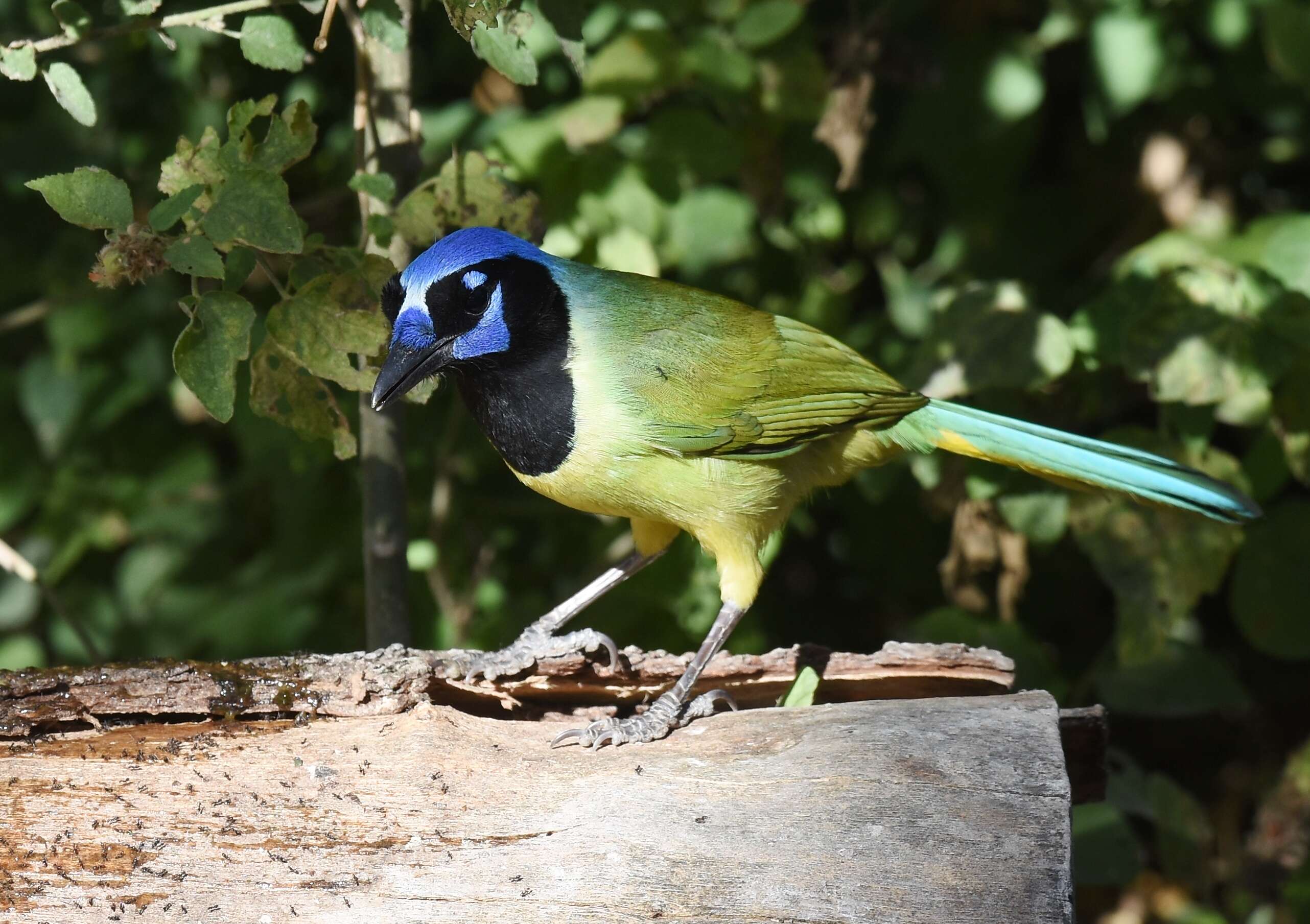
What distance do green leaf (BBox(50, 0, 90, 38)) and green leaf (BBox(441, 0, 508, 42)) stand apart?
2.82 ft

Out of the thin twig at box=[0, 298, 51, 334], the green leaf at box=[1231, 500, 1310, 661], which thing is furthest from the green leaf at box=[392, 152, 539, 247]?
the green leaf at box=[1231, 500, 1310, 661]

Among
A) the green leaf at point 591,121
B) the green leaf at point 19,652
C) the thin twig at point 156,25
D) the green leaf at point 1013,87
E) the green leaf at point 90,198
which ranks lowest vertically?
the green leaf at point 19,652

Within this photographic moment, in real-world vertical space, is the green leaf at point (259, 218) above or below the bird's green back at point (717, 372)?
above

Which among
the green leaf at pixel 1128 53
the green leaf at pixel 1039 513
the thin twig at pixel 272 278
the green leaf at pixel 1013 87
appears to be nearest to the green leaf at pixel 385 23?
the thin twig at pixel 272 278

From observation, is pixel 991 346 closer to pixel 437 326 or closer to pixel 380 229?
pixel 437 326

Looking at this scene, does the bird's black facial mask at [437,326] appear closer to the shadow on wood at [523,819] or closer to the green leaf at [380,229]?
the green leaf at [380,229]

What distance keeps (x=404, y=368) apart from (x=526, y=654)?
0.73 metres

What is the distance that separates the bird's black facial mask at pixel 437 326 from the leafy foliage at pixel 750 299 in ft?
0.33

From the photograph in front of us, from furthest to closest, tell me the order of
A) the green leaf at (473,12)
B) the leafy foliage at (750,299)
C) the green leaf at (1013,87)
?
1. the green leaf at (1013,87)
2. the leafy foliage at (750,299)
3. the green leaf at (473,12)

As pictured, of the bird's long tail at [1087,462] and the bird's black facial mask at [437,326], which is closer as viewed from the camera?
the bird's black facial mask at [437,326]

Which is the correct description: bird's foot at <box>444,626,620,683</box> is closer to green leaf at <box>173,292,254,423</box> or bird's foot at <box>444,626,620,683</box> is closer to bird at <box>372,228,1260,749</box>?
bird at <box>372,228,1260,749</box>

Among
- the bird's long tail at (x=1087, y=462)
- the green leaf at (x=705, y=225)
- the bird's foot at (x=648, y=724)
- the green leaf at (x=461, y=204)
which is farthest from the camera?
the green leaf at (x=705, y=225)

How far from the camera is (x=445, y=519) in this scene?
3.89 metres

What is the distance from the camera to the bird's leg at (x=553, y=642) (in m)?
2.65
